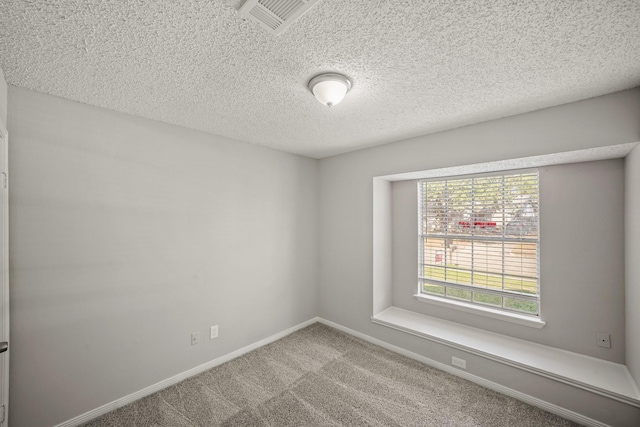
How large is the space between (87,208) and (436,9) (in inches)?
102

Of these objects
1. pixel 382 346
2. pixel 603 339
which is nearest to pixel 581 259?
pixel 603 339

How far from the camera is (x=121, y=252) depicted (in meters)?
2.20

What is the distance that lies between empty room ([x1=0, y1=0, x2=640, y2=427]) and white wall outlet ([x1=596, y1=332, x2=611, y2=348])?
2 cm

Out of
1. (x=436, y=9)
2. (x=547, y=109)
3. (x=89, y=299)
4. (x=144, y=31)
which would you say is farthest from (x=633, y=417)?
(x=89, y=299)

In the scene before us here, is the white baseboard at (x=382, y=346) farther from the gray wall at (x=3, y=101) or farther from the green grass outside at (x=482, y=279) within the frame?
the gray wall at (x=3, y=101)

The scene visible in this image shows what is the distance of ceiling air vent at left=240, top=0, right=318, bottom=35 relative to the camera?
108 centimetres

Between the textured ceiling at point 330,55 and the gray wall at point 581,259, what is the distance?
85 cm

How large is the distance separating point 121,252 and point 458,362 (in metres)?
3.22

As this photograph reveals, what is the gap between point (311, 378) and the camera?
8.39 feet

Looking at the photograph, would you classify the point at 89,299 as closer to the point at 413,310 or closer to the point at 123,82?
the point at 123,82

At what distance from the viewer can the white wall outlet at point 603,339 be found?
222 centimetres

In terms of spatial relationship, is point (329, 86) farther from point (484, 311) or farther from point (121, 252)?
point (484, 311)

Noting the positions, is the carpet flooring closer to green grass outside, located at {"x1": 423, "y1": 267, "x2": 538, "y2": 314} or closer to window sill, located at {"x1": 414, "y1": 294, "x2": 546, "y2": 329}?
window sill, located at {"x1": 414, "y1": 294, "x2": 546, "y2": 329}

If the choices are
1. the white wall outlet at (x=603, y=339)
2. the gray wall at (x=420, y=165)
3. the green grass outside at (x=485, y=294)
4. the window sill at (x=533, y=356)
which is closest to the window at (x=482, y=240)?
the green grass outside at (x=485, y=294)
